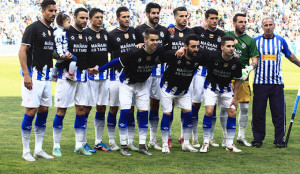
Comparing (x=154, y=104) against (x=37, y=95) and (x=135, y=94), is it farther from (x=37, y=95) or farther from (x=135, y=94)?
(x=37, y=95)

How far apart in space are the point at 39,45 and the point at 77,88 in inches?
40.4

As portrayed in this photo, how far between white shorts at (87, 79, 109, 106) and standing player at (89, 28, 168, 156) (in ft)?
1.03

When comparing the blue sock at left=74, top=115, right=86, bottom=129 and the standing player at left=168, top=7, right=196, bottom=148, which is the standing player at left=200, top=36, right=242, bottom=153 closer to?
the standing player at left=168, top=7, right=196, bottom=148

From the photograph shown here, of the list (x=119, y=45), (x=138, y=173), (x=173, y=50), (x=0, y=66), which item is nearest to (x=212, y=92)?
(x=173, y=50)

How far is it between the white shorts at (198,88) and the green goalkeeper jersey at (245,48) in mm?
761

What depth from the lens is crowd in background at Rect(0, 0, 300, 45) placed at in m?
34.2

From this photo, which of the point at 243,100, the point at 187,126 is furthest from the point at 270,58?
the point at 187,126

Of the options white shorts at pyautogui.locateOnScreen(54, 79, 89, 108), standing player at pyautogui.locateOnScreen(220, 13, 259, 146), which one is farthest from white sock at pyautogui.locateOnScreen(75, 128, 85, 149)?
standing player at pyautogui.locateOnScreen(220, 13, 259, 146)

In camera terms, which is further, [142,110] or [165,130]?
[165,130]

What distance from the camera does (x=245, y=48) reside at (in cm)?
816

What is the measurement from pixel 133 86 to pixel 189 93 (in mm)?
959

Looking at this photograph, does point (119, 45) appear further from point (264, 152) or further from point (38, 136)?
point (264, 152)

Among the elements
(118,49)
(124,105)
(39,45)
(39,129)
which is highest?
(39,45)

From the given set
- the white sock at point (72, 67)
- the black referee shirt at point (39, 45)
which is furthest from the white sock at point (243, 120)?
the black referee shirt at point (39, 45)
